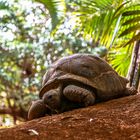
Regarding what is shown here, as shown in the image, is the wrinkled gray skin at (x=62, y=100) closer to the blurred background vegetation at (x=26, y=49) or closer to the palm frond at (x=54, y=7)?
the palm frond at (x=54, y=7)

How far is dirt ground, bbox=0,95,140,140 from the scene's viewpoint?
256 centimetres

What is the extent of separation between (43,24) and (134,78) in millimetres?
3788

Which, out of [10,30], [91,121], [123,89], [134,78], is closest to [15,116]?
[10,30]

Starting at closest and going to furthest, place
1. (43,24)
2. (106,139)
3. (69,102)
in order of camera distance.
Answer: (106,139), (69,102), (43,24)

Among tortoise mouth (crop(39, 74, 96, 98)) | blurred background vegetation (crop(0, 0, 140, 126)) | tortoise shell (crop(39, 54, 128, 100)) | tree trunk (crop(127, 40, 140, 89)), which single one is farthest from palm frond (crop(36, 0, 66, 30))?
blurred background vegetation (crop(0, 0, 140, 126))

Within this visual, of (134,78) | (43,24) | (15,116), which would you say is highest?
(43,24)

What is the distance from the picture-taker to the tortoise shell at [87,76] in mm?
3443

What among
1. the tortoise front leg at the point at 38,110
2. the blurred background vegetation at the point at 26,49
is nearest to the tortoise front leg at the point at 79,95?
the tortoise front leg at the point at 38,110

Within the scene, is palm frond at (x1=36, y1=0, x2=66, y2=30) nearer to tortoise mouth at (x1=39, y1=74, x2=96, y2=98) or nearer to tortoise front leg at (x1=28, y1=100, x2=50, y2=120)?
tortoise mouth at (x1=39, y1=74, x2=96, y2=98)

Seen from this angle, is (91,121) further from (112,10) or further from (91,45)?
(91,45)

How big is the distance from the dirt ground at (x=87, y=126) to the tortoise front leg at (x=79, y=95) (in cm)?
10

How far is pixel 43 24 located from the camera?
8.12m

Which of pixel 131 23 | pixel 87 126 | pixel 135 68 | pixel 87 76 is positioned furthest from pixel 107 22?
pixel 87 126

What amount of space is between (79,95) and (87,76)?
0.81 feet
